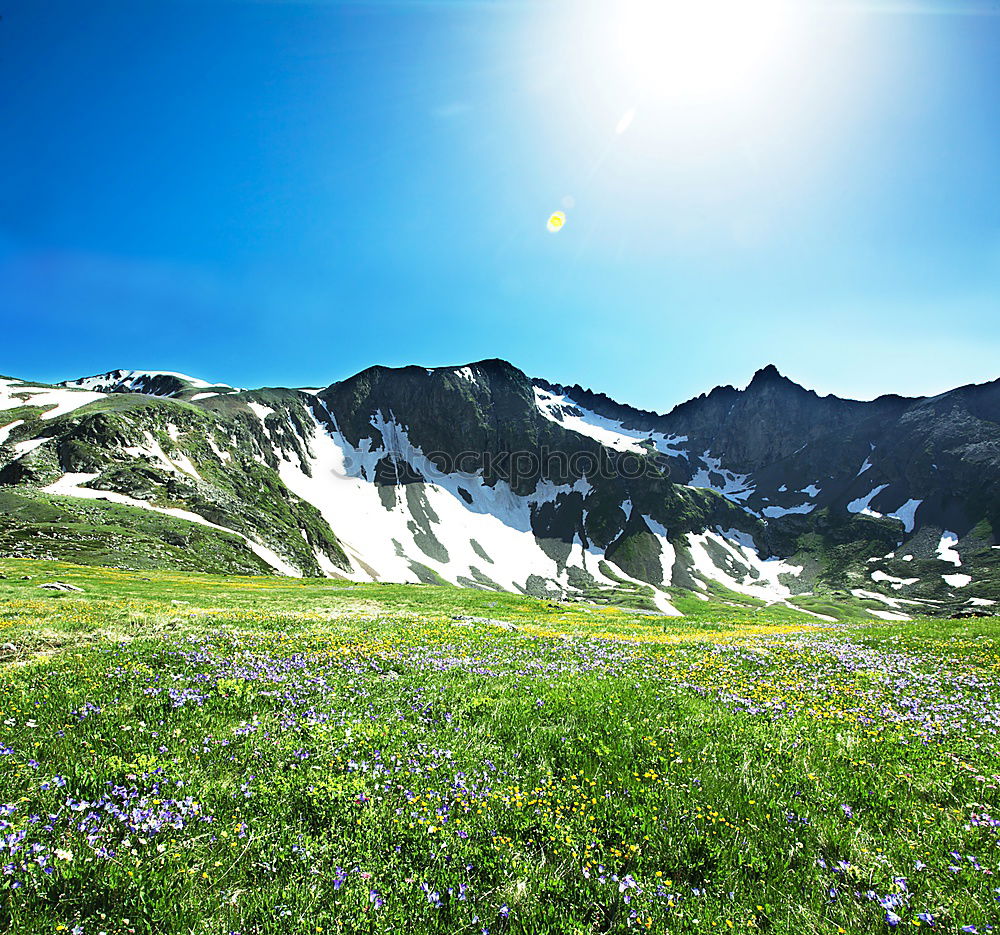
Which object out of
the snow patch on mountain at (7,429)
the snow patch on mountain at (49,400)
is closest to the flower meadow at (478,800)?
the snow patch on mountain at (7,429)

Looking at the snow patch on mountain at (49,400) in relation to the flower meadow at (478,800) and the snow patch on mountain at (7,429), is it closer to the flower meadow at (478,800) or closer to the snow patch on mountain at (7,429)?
the snow patch on mountain at (7,429)

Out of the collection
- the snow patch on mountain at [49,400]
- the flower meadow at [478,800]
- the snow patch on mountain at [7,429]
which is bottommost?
the flower meadow at [478,800]

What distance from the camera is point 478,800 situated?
583cm

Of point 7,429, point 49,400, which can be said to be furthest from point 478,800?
point 49,400

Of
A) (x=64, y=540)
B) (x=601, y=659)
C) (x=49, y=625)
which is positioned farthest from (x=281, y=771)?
(x=64, y=540)

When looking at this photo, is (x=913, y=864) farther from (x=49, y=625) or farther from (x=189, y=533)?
(x=189, y=533)

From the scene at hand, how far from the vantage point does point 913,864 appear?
497 cm

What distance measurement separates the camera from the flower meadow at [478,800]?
4.21 m

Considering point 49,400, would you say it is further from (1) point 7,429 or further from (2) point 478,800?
(2) point 478,800

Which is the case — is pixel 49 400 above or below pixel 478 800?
above

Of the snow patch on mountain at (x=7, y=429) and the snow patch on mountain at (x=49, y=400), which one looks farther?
the snow patch on mountain at (x=49, y=400)

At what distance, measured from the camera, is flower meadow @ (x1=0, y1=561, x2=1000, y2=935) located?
4215 mm

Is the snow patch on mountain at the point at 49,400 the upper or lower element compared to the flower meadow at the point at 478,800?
upper

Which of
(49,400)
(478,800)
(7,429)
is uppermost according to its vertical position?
(49,400)
